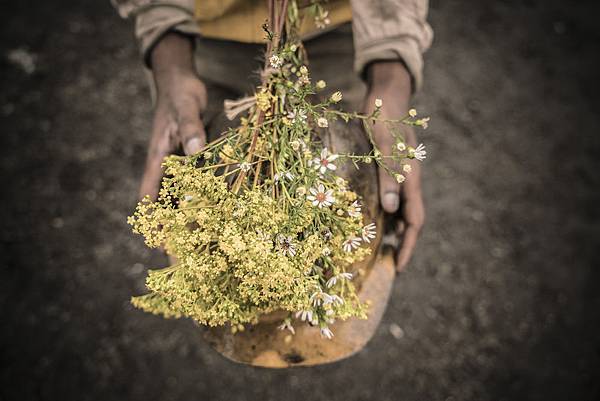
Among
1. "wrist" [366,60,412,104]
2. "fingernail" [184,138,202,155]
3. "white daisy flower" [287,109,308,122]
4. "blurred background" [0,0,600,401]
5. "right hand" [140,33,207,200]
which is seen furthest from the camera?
"blurred background" [0,0,600,401]

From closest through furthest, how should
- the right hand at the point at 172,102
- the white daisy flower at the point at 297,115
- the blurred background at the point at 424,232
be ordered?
1. the white daisy flower at the point at 297,115
2. the right hand at the point at 172,102
3. the blurred background at the point at 424,232

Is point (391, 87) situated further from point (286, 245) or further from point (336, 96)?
point (286, 245)

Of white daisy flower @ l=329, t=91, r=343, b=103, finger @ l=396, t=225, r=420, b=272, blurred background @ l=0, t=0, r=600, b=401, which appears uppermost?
→ white daisy flower @ l=329, t=91, r=343, b=103

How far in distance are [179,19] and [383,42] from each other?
0.59 meters

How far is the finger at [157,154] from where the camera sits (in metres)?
1.38

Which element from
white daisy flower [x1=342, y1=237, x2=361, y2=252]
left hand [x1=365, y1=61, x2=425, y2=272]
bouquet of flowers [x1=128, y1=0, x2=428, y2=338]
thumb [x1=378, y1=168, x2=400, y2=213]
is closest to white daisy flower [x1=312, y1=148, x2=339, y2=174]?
bouquet of flowers [x1=128, y1=0, x2=428, y2=338]

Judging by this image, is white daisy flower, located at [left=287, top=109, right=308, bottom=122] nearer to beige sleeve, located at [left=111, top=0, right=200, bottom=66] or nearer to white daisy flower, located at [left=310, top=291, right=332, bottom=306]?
white daisy flower, located at [left=310, top=291, right=332, bottom=306]

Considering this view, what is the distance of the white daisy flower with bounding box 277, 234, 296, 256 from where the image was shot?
2.88 ft

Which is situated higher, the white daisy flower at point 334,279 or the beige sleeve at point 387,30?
the beige sleeve at point 387,30

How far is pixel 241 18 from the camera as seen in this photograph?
5.01 feet

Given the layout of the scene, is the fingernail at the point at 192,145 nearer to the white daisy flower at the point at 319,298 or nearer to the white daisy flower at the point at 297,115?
the white daisy flower at the point at 297,115

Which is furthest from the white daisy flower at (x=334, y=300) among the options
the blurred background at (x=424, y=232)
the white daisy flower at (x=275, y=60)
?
the blurred background at (x=424, y=232)

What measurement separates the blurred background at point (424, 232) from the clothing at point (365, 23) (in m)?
1.48

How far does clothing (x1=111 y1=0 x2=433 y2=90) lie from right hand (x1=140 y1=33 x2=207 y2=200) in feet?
0.15
